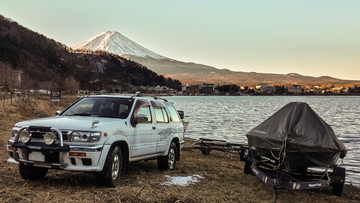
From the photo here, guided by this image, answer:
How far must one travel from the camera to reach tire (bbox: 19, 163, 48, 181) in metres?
7.77

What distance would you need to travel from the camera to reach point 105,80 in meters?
192

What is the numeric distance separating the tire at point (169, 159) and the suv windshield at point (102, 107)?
2119 mm

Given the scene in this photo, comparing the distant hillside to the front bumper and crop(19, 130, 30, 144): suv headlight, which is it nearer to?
crop(19, 130, 30, 144): suv headlight

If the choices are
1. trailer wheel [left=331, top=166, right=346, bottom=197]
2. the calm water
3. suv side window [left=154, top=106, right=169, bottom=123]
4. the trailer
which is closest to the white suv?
suv side window [left=154, top=106, right=169, bottom=123]

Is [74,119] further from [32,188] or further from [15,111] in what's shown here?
[15,111]

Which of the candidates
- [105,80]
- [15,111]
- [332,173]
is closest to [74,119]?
[332,173]

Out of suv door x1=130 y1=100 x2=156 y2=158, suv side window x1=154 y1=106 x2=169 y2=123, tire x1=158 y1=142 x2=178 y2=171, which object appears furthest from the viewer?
tire x1=158 y1=142 x2=178 y2=171

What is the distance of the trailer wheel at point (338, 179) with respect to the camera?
8.98 m

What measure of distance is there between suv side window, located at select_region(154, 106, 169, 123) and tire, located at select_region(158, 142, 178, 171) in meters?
0.81

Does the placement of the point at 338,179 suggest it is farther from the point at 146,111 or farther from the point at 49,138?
the point at 49,138

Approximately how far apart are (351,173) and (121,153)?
11.3m

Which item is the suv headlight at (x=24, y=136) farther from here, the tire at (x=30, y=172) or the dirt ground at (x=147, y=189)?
the dirt ground at (x=147, y=189)

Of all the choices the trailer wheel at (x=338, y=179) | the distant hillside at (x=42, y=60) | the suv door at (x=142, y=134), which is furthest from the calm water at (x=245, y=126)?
the distant hillside at (x=42, y=60)

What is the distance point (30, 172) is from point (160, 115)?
3.82 metres
